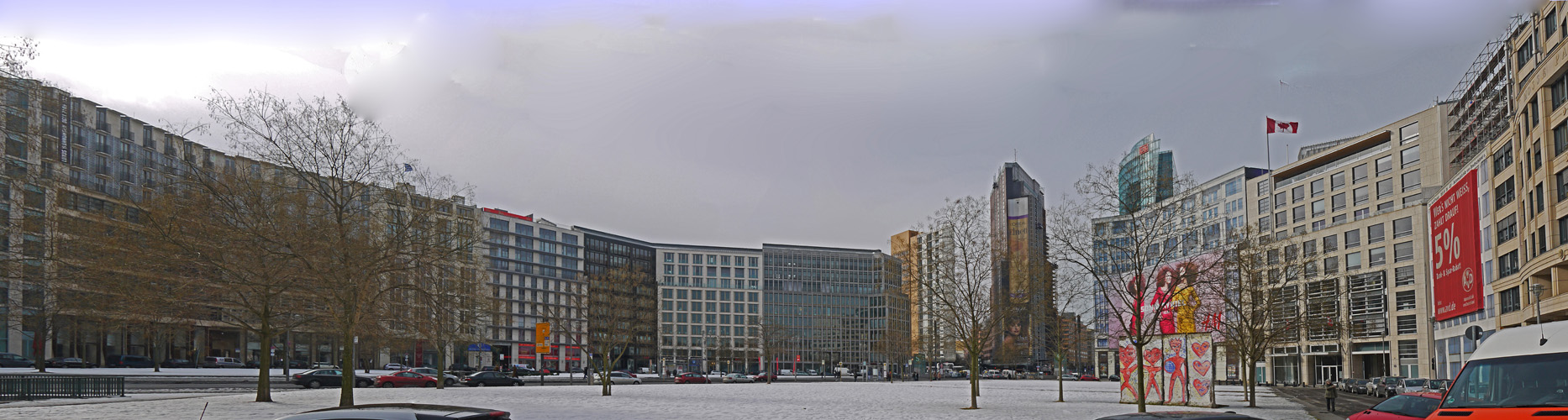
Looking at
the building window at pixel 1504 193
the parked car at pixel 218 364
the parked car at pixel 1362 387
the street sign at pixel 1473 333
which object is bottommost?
the parked car at pixel 1362 387

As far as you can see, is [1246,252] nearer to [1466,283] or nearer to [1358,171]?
[1466,283]

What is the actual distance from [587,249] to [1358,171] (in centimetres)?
12740

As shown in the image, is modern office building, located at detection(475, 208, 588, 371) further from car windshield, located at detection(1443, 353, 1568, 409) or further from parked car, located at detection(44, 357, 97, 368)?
car windshield, located at detection(1443, 353, 1568, 409)

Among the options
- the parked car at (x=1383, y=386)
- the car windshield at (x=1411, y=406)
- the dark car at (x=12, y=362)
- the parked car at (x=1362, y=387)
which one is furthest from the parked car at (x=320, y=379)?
the parked car at (x=1362, y=387)

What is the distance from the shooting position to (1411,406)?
57.2 feet

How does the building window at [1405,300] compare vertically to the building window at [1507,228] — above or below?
below

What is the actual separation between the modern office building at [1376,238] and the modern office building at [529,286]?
10501cm

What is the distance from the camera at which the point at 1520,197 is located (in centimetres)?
5609

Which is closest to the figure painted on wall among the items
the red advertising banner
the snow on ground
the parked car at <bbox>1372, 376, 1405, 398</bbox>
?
the snow on ground

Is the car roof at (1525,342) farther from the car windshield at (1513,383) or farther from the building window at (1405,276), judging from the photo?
the building window at (1405,276)

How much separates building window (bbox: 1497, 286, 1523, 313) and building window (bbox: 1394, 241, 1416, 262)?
42.1 meters

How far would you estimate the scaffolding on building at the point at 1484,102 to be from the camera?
6594cm

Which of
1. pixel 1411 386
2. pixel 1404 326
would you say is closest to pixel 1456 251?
pixel 1411 386

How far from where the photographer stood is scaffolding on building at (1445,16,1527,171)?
216ft
